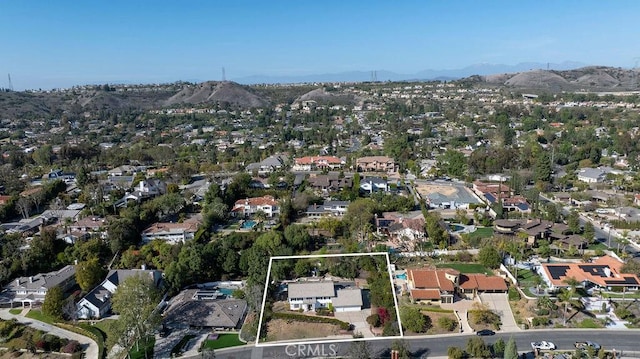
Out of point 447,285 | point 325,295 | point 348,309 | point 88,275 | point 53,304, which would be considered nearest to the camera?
point 348,309

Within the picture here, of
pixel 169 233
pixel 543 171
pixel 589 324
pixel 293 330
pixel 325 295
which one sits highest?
pixel 293 330

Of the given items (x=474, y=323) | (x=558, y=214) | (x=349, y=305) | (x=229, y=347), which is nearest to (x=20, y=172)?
(x=229, y=347)

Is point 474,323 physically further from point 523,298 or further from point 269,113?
point 269,113

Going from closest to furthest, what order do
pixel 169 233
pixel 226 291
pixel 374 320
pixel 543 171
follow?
pixel 374 320
pixel 226 291
pixel 169 233
pixel 543 171

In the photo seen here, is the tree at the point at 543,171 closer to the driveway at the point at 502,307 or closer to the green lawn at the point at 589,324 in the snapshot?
the driveway at the point at 502,307

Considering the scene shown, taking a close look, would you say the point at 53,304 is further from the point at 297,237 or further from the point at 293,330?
the point at 293,330

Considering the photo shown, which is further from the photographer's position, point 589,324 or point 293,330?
point 589,324

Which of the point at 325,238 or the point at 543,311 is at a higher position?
the point at 325,238

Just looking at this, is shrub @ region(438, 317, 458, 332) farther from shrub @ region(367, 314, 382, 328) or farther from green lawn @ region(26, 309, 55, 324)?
green lawn @ region(26, 309, 55, 324)

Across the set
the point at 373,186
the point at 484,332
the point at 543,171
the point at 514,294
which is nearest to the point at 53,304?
the point at 484,332
